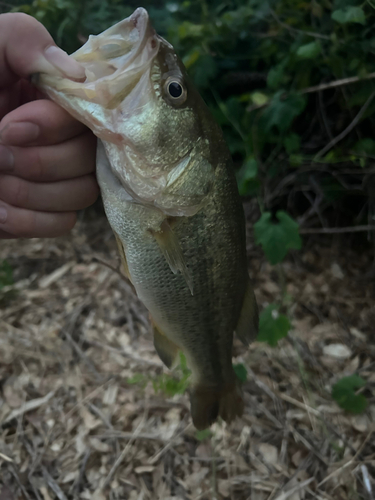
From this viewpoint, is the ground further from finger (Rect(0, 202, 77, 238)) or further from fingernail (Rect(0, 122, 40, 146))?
fingernail (Rect(0, 122, 40, 146))

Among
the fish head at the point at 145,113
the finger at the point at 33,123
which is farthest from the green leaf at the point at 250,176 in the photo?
the finger at the point at 33,123

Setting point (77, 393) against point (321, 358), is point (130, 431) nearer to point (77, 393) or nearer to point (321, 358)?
point (77, 393)

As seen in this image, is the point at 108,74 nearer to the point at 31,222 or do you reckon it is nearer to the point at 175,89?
the point at 175,89

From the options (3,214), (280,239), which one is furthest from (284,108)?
(3,214)

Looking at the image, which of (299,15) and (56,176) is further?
(299,15)

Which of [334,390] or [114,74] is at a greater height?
[114,74]

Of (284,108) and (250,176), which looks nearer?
(250,176)

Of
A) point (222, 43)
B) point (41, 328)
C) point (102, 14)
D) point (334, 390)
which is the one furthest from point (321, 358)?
point (102, 14)
